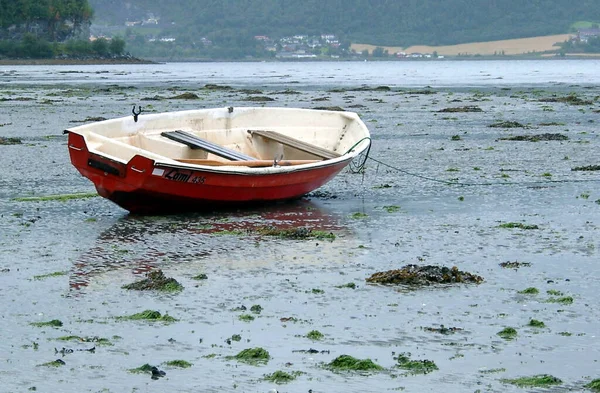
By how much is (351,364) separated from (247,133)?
1167 cm

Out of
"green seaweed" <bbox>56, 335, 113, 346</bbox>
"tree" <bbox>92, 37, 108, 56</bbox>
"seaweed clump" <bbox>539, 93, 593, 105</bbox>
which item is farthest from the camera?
"tree" <bbox>92, 37, 108, 56</bbox>

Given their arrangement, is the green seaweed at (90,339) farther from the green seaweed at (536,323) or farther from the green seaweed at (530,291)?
the green seaweed at (530,291)

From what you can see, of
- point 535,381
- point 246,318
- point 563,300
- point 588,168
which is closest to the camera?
point 535,381

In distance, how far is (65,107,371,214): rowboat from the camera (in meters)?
16.0

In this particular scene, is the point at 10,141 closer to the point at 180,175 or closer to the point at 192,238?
the point at 180,175

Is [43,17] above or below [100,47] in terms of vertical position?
above

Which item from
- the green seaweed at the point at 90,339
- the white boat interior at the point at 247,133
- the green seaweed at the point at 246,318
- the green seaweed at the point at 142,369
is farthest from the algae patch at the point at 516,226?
the green seaweed at the point at 142,369

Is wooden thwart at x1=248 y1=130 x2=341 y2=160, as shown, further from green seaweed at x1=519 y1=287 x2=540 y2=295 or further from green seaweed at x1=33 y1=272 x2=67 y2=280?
green seaweed at x1=519 y1=287 x2=540 y2=295

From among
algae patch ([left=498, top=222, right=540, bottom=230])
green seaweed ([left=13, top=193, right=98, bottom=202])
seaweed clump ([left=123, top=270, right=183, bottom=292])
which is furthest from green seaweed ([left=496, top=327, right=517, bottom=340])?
green seaweed ([left=13, top=193, right=98, bottom=202])

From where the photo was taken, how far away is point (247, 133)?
20.2 metres

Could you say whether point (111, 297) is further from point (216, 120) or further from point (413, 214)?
point (216, 120)

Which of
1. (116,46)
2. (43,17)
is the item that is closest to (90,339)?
(43,17)

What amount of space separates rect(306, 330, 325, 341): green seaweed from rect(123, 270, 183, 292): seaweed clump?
2228 mm

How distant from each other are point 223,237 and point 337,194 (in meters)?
4.45
